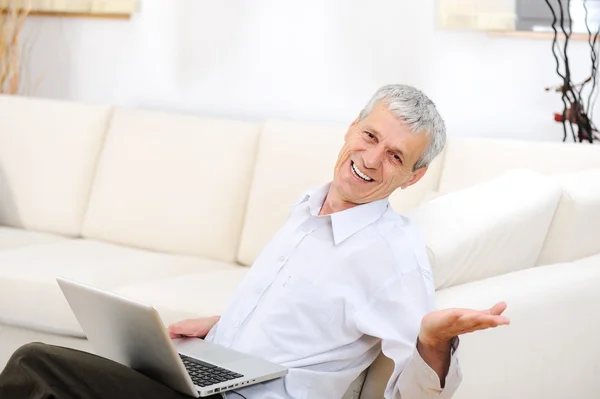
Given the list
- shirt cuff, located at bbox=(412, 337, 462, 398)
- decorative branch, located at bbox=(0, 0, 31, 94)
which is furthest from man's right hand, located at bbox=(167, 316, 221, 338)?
decorative branch, located at bbox=(0, 0, 31, 94)

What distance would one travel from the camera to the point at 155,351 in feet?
5.20

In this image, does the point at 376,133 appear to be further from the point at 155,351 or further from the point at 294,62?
the point at 294,62

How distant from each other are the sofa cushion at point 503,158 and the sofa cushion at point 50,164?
1362 millimetres

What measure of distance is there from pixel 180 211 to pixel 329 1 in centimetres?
101

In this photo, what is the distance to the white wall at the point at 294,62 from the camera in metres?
3.35

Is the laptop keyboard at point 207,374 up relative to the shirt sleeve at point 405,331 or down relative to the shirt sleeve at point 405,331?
down

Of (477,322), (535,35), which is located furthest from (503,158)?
(477,322)

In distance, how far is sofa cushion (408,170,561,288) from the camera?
1864mm

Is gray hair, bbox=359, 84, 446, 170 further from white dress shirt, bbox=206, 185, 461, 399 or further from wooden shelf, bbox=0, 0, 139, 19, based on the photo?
wooden shelf, bbox=0, 0, 139, 19

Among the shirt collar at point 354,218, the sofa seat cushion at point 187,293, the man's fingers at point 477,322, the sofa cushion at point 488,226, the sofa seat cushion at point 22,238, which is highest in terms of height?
the shirt collar at point 354,218

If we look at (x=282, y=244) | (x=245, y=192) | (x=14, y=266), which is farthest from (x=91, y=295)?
(x=245, y=192)

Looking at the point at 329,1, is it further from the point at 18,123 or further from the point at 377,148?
the point at 377,148

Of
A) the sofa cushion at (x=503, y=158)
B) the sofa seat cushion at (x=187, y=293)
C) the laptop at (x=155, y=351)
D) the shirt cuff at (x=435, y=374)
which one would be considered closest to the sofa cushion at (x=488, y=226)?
the shirt cuff at (x=435, y=374)

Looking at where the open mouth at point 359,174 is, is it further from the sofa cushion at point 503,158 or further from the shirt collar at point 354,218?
the sofa cushion at point 503,158
